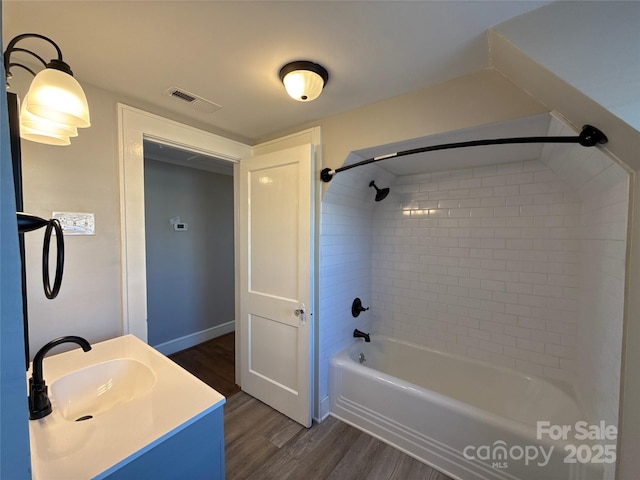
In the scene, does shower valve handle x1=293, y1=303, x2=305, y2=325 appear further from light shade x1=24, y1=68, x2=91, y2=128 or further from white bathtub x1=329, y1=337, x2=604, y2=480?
light shade x1=24, y1=68, x2=91, y2=128

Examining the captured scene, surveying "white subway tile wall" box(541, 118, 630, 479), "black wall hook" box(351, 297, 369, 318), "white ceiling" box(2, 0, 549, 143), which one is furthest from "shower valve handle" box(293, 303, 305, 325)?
"white subway tile wall" box(541, 118, 630, 479)

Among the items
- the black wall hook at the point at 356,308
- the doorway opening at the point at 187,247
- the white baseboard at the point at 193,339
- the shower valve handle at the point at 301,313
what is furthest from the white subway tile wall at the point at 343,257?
the white baseboard at the point at 193,339

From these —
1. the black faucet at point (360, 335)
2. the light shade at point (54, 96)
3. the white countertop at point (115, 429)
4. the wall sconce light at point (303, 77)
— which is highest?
the wall sconce light at point (303, 77)

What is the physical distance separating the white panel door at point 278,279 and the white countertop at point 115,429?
0.90m

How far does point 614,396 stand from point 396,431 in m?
1.14

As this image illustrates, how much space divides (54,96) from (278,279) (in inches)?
58.2

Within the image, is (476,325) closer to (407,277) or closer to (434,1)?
(407,277)

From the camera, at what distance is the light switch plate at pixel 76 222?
4.48 feet

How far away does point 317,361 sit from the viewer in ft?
6.32

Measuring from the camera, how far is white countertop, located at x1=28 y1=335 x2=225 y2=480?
0.70m

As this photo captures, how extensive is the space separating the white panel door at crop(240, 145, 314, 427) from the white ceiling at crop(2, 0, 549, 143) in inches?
22.3

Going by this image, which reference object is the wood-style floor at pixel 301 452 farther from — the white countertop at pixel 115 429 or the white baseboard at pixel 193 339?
the white baseboard at pixel 193 339

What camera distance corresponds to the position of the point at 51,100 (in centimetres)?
82

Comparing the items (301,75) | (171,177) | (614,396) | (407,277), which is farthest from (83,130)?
(614,396)
